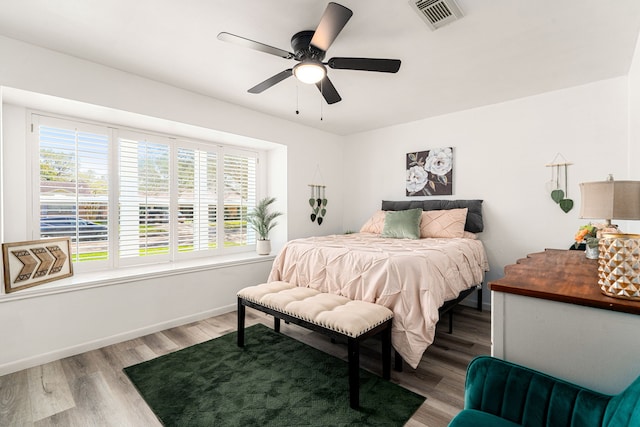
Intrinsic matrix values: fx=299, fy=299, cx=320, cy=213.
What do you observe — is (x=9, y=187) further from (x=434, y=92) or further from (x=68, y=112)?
(x=434, y=92)

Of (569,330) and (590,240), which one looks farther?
(590,240)

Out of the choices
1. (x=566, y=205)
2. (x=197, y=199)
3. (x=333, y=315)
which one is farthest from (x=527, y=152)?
(x=197, y=199)

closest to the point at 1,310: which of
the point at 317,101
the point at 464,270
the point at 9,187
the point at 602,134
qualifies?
the point at 9,187

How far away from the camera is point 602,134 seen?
3004 millimetres

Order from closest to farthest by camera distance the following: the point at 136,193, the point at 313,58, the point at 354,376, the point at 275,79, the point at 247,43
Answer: the point at 354,376, the point at 247,43, the point at 313,58, the point at 275,79, the point at 136,193

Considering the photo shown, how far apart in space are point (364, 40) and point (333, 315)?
2.01 m

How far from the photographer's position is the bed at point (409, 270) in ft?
7.09

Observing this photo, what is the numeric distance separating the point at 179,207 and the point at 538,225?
417cm

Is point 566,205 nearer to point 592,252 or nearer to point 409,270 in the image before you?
point 592,252

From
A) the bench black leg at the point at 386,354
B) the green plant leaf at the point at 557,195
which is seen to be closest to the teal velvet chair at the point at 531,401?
the bench black leg at the point at 386,354

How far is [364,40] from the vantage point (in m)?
2.25

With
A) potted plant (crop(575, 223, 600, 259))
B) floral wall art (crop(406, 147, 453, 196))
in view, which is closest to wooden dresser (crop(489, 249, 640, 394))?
potted plant (crop(575, 223, 600, 259))

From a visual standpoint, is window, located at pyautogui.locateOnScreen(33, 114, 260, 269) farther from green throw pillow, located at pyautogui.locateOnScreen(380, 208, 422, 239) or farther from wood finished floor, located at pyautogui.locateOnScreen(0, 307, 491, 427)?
green throw pillow, located at pyautogui.locateOnScreen(380, 208, 422, 239)

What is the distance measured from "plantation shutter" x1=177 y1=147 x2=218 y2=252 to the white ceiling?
0.92m
